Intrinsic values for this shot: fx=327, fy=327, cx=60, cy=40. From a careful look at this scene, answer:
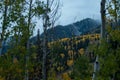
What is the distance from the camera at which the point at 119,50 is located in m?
20.7

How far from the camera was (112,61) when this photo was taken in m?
20.0

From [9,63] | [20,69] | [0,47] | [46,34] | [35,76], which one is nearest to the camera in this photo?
[0,47]

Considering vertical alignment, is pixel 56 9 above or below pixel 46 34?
above

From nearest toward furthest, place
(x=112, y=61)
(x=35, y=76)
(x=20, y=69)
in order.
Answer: (x=112, y=61) < (x=20, y=69) < (x=35, y=76)

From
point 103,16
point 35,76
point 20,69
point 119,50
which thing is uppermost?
point 103,16

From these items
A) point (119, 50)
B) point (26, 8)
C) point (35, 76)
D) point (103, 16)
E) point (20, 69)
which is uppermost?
point (26, 8)

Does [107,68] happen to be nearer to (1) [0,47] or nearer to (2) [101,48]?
(2) [101,48]

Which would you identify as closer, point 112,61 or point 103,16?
point 103,16

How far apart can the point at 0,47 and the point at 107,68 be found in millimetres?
Result: 10240

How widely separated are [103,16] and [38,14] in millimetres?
16444

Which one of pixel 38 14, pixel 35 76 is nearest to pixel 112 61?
pixel 38 14

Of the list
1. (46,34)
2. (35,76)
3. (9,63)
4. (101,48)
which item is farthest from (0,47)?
(35,76)

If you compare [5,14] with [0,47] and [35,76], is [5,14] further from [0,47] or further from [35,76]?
[35,76]

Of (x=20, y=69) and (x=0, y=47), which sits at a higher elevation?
(x=0, y=47)
